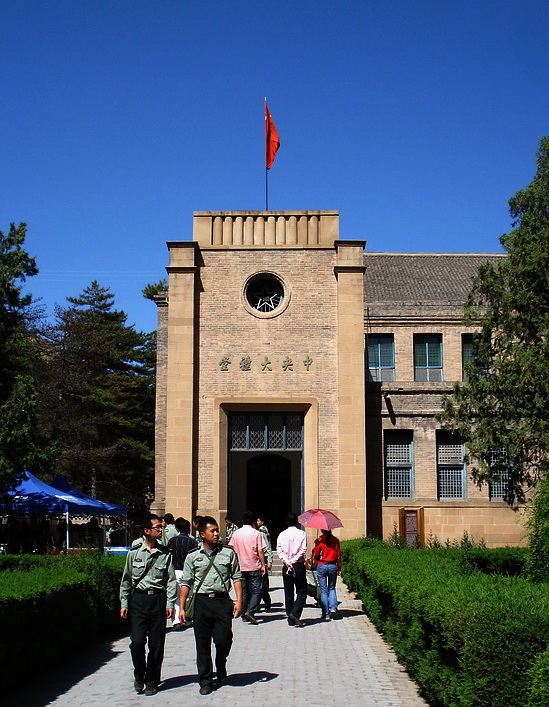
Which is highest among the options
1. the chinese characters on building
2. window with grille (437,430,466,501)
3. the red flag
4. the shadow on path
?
the red flag

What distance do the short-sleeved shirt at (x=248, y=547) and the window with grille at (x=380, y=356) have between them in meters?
14.6

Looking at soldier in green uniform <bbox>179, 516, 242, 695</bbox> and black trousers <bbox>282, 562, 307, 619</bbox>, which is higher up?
soldier in green uniform <bbox>179, 516, 242, 695</bbox>

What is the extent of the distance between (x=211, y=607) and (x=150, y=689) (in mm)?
1015

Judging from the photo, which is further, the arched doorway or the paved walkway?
the arched doorway

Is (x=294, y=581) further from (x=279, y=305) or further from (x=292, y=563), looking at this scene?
(x=279, y=305)

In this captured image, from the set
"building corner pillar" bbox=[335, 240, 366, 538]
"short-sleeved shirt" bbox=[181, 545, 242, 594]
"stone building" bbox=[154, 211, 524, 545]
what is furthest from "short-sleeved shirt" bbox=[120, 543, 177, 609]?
"building corner pillar" bbox=[335, 240, 366, 538]

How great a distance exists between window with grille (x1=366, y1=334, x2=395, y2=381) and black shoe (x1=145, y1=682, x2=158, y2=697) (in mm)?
20247

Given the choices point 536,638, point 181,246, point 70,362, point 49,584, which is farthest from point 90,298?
point 536,638

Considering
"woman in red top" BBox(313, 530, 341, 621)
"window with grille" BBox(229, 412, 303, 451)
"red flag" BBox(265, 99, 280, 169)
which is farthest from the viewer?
"red flag" BBox(265, 99, 280, 169)

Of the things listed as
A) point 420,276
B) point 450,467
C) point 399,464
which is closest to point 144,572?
point 399,464

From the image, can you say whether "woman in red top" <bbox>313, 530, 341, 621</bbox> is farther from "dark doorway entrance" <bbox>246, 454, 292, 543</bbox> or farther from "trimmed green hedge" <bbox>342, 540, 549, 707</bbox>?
"dark doorway entrance" <bbox>246, 454, 292, 543</bbox>

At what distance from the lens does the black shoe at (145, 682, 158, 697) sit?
28.4 ft

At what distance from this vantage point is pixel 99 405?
48500 millimetres

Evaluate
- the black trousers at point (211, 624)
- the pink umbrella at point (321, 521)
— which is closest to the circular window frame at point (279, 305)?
the pink umbrella at point (321, 521)
